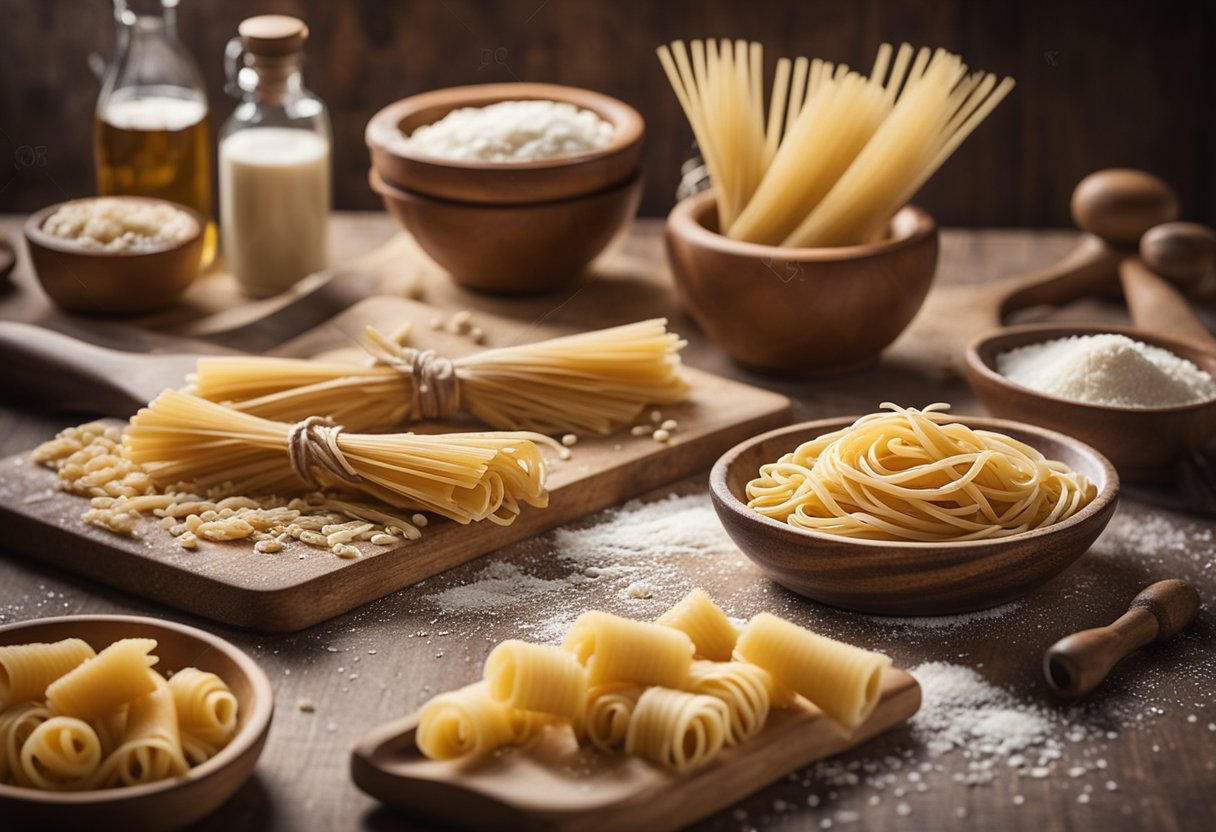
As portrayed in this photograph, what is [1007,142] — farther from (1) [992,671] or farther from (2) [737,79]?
(1) [992,671]

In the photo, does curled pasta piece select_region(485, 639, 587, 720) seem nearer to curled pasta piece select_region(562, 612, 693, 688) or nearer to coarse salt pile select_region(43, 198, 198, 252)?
curled pasta piece select_region(562, 612, 693, 688)

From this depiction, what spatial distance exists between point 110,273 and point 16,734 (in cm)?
104

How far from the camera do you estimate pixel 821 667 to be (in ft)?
→ 3.84

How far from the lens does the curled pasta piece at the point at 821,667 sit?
1166mm

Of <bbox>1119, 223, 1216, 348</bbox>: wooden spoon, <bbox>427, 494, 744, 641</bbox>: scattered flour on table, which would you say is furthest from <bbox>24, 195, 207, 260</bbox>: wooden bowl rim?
<bbox>1119, 223, 1216, 348</bbox>: wooden spoon

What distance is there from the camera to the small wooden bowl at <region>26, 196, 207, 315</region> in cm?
204

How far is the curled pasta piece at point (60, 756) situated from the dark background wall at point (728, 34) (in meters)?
2.10

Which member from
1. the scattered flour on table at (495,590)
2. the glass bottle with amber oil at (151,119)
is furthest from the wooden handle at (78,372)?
the scattered flour on table at (495,590)

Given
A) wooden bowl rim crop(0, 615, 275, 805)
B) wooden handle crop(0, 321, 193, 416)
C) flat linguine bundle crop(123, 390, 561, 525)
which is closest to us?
wooden bowl rim crop(0, 615, 275, 805)

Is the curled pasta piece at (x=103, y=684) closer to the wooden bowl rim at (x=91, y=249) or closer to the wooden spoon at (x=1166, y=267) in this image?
the wooden bowl rim at (x=91, y=249)

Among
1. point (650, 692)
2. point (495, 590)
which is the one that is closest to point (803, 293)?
point (495, 590)

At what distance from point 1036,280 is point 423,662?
4.06 feet

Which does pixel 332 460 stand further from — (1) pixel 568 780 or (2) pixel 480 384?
(1) pixel 568 780

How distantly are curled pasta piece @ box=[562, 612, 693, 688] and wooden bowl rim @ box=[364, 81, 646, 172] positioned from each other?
0.99 m
